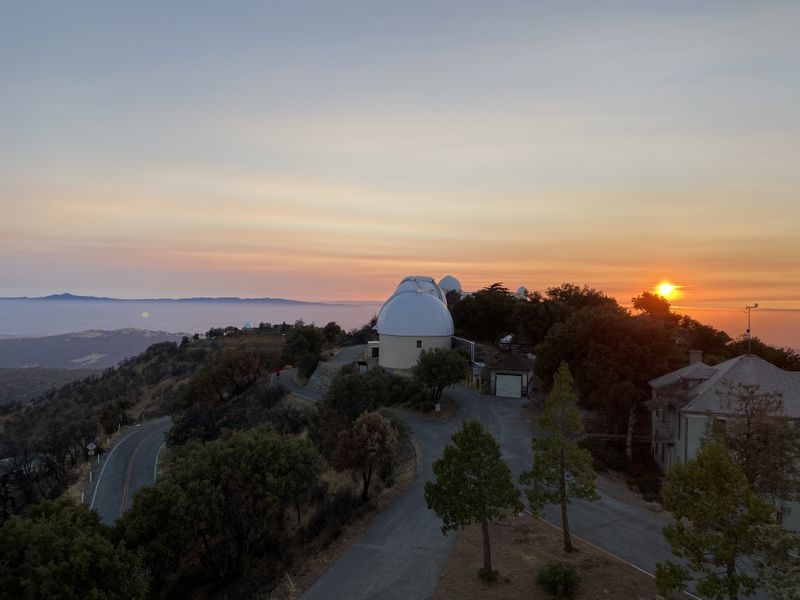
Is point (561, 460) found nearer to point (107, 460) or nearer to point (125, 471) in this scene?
point (125, 471)

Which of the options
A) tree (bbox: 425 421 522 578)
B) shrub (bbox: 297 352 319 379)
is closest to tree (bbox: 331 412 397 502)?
tree (bbox: 425 421 522 578)

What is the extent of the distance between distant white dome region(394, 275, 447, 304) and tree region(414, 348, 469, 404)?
540 inches

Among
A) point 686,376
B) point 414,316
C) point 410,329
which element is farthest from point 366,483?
point 414,316

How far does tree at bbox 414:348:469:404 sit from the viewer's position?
3141 cm

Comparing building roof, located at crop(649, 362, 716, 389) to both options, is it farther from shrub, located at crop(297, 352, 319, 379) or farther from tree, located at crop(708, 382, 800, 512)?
shrub, located at crop(297, 352, 319, 379)

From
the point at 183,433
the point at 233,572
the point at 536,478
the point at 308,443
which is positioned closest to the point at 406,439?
the point at 308,443

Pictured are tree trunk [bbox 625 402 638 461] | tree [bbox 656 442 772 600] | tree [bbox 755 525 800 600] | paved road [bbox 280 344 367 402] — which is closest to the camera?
tree [bbox 755 525 800 600]

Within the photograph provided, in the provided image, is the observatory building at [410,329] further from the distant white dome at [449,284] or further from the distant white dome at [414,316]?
the distant white dome at [449,284]

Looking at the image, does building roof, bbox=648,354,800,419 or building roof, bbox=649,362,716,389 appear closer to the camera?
building roof, bbox=648,354,800,419

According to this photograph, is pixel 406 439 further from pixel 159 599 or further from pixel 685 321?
pixel 685 321

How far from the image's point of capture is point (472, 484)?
12.4 m

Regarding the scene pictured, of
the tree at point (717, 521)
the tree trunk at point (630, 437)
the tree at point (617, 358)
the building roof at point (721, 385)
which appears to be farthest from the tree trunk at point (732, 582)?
the tree at point (617, 358)

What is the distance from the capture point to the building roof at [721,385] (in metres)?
19.4

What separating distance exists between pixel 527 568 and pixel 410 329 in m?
29.4
